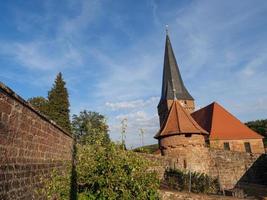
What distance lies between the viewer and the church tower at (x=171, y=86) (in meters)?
41.1

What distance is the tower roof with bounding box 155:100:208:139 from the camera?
19781 mm

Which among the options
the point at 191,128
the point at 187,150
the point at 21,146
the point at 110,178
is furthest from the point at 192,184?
the point at 21,146

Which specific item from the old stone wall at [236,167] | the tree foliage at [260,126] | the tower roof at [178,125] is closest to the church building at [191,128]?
the tower roof at [178,125]

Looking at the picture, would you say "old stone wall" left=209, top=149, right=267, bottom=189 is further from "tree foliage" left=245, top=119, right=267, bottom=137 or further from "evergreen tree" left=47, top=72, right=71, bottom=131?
"tree foliage" left=245, top=119, right=267, bottom=137

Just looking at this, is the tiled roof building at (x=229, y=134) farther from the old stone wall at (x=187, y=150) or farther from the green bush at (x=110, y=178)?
the green bush at (x=110, y=178)

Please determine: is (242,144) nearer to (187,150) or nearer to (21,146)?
(187,150)

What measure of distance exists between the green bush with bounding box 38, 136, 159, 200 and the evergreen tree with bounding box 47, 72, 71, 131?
28.4 metres

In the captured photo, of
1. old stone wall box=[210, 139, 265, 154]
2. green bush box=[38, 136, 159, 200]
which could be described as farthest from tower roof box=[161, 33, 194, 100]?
green bush box=[38, 136, 159, 200]

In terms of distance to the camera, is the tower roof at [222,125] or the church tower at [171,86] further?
the church tower at [171,86]

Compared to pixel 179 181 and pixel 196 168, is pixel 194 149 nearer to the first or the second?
pixel 196 168

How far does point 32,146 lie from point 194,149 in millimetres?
15214

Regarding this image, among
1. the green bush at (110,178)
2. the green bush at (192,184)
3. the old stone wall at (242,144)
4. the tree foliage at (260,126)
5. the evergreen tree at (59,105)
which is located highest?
the evergreen tree at (59,105)

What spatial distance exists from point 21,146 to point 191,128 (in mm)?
16099

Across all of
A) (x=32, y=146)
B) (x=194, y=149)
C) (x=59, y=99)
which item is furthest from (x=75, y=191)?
(x=59, y=99)
